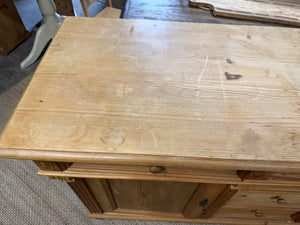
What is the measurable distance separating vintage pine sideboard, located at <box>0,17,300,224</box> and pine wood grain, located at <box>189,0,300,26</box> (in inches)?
19.8

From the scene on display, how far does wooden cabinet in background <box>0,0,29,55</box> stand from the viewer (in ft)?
4.71

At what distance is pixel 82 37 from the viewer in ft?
2.05

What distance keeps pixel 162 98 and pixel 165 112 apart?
0.16 feet

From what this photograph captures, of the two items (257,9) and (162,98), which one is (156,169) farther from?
(257,9)

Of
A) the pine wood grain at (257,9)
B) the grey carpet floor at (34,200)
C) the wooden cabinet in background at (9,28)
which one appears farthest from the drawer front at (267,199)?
the wooden cabinet in background at (9,28)

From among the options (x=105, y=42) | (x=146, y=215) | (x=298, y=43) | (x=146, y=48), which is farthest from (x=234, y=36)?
(x=146, y=215)

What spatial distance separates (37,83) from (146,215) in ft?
2.62

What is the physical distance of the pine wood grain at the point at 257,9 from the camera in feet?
3.56

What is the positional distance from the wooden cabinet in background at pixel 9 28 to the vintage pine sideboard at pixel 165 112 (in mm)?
1228

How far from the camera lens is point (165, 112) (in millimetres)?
462

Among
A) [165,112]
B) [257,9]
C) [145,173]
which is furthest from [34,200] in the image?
[257,9]

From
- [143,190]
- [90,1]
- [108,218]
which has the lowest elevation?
[108,218]

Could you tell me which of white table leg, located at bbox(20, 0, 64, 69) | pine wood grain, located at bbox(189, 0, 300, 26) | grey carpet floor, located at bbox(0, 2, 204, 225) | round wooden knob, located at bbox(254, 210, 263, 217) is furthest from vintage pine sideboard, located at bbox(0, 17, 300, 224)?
white table leg, located at bbox(20, 0, 64, 69)

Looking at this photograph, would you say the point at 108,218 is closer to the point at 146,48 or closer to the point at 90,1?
the point at 146,48
